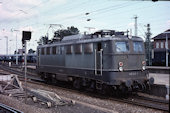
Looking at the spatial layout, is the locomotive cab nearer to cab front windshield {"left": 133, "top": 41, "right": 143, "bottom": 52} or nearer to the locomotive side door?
Answer: cab front windshield {"left": 133, "top": 41, "right": 143, "bottom": 52}

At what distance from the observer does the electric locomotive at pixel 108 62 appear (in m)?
12.2

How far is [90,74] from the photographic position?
1346 cm

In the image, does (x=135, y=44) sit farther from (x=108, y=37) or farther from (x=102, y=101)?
(x=102, y=101)

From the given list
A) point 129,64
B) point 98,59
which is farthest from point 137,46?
point 98,59

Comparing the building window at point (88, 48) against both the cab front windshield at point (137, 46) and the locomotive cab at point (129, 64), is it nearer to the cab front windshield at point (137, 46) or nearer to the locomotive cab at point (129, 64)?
the locomotive cab at point (129, 64)

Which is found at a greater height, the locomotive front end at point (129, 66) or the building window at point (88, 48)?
the building window at point (88, 48)

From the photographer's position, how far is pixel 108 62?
1229 centimetres

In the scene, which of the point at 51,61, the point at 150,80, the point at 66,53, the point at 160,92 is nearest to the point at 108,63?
the point at 150,80

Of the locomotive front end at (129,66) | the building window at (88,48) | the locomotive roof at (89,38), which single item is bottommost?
the locomotive front end at (129,66)

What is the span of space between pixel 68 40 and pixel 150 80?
687 cm

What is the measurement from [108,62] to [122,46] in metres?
1.27

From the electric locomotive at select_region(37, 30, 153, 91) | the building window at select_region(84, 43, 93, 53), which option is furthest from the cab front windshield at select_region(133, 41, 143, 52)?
the building window at select_region(84, 43, 93, 53)

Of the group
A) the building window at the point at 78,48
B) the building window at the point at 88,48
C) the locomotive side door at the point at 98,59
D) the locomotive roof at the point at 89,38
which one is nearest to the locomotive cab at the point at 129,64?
the locomotive roof at the point at 89,38

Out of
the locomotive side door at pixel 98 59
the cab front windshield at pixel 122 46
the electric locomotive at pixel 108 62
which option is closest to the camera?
the electric locomotive at pixel 108 62
